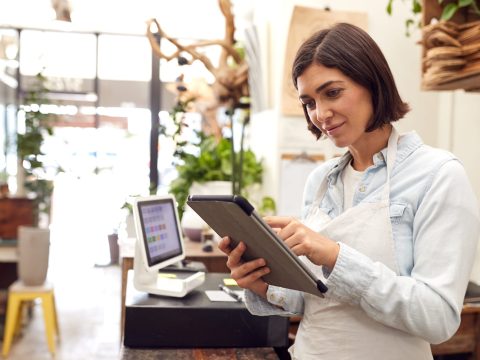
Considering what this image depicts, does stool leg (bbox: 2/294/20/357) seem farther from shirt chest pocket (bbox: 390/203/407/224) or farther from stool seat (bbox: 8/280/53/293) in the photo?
shirt chest pocket (bbox: 390/203/407/224)

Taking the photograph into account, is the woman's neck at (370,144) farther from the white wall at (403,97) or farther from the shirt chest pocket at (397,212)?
the white wall at (403,97)

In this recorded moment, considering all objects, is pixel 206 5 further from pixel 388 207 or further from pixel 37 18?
pixel 388 207

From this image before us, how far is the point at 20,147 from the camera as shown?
16.4 ft

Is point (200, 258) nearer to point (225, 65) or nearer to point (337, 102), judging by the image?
point (225, 65)

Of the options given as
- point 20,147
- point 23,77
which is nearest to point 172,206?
point 20,147

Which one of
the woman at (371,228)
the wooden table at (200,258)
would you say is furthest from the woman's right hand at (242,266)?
the wooden table at (200,258)

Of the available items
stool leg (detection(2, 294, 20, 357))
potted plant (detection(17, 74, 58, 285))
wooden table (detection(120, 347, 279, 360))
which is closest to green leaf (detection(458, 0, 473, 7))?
wooden table (detection(120, 347, 279, 360))

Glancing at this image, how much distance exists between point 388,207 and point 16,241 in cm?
407

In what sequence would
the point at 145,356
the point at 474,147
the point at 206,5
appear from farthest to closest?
the point at 206,5 → the point at 474,147 → the point at 145,356

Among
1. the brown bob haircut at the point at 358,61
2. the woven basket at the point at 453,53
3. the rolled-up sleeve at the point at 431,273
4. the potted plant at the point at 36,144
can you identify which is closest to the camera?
the rolled-up sleeve at the point at 431,273

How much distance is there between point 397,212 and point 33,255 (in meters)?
3.58

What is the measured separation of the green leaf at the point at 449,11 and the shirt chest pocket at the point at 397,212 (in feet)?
3.70

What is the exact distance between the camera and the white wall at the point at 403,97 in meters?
2.64

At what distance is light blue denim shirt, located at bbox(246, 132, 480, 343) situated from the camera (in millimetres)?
969
